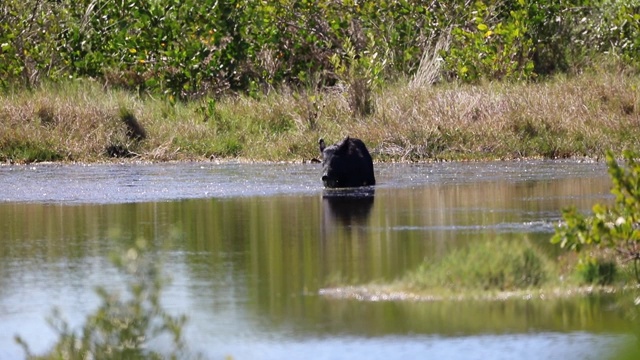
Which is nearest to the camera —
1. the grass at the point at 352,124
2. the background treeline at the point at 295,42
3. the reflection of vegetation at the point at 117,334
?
the reflection of vegetation at the point at 117,334

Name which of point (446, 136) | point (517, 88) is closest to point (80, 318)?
point (446, 136)

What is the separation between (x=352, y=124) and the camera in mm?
23141

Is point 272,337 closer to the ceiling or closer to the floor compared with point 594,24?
closer to the floor

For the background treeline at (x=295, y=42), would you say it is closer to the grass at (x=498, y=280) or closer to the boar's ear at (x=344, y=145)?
the boar's ear at (x=344, y=145)

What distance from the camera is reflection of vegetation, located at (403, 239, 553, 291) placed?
32.6 feet

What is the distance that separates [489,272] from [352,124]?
13209mm

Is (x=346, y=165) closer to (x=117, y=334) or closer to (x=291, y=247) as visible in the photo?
(x=291, y=247)

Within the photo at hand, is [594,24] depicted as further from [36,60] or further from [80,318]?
[80,318]

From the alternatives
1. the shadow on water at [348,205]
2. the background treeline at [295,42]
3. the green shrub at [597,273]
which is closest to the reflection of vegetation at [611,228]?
the green shrub at [597,273]

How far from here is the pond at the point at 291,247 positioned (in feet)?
28.1

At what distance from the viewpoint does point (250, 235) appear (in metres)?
13.4

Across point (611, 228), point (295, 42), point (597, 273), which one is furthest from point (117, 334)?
point (295, 42)

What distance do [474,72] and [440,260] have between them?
14704 mm

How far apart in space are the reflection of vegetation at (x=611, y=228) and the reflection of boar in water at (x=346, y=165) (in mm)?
8049
